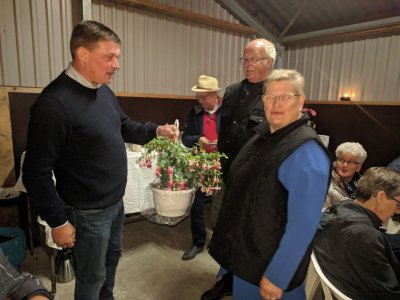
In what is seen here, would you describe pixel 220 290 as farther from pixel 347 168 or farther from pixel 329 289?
pixel 347 168

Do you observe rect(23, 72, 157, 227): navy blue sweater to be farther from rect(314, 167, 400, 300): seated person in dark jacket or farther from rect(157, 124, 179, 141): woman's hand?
rect(314, 167, 400, 300): seated person in dark jacket

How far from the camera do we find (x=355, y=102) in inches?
164

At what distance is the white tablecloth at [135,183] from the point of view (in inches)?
115

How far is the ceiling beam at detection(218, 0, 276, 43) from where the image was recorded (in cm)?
427

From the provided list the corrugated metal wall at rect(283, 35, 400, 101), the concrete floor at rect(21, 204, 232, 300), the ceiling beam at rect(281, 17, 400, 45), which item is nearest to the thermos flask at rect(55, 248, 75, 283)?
the concrete floor at rect(21, 204, 232, 300)

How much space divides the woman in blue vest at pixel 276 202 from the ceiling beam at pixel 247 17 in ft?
11.6

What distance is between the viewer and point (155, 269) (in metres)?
2.58

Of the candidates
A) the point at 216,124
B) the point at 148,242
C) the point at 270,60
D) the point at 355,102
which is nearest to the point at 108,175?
the point at 270,60

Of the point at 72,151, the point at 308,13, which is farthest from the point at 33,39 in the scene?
the point at 308,13

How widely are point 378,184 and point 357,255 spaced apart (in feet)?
1.46

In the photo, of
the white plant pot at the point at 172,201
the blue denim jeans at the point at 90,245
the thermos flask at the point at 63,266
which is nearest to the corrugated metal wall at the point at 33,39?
the thermos flask at the point at 63,266

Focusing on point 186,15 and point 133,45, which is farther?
point 186,15

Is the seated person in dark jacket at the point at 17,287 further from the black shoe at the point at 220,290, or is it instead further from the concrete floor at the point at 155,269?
the black shoe at the point at 220,290

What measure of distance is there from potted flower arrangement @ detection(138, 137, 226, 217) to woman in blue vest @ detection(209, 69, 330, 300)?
2.27 feet
